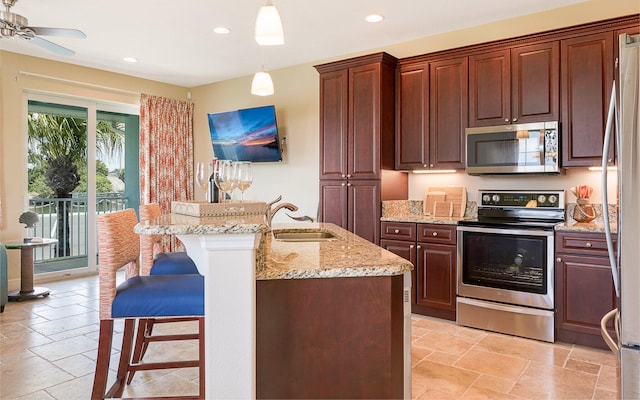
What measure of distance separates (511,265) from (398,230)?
3.35ft

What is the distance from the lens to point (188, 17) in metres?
3.91

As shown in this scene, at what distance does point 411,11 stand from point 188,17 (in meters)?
2.02

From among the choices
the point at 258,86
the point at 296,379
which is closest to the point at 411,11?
the point at 258,86

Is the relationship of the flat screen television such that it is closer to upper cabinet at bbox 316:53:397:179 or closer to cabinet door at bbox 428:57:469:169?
upper cabinet at bbox 316:53:397:179

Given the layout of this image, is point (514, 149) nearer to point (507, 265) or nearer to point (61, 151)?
point (507, 265)

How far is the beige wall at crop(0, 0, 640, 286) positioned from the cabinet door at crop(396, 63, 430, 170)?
0.32 meters

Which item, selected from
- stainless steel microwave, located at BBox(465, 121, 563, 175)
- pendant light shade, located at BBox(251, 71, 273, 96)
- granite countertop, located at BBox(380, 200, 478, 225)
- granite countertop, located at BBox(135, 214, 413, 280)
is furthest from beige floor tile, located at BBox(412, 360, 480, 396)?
pendant light shade, located at BBox(251, 71, 273, 96)

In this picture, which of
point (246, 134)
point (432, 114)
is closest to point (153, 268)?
point (432, 114)

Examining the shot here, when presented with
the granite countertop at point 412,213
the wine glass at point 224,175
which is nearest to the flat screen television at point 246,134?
the granite countertop at point 412,213

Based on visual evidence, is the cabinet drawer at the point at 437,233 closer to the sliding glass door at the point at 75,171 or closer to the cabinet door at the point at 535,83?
the cabinet door at the point at 535,83

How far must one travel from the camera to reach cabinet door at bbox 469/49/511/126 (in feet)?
12.1

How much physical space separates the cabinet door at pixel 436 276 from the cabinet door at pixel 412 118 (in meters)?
0.87

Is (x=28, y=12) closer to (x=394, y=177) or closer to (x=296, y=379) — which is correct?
(x=394, y=177)

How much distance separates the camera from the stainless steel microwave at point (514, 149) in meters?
3.44
